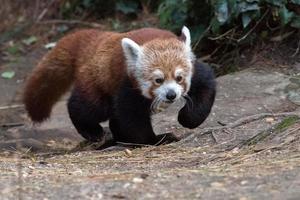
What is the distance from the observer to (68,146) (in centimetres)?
659

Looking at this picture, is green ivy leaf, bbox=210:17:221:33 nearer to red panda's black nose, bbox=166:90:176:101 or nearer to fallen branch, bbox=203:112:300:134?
fallen branch, bbox=203:112:300:134

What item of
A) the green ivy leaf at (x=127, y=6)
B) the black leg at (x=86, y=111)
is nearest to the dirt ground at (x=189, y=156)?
the black leg at (x=86, y=111)

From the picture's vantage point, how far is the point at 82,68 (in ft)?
19.9

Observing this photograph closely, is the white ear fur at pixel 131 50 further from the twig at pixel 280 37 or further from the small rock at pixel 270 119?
the twig at pixel 280 37

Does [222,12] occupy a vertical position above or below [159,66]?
below

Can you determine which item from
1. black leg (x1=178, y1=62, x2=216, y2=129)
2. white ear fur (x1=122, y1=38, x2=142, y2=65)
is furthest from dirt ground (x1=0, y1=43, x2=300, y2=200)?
white ear fur (x1=122, y1=38, x2=142, y2=65)

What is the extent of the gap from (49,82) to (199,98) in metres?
1.47

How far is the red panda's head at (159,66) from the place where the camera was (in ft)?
18.2

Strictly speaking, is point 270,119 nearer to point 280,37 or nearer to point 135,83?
point 135,83

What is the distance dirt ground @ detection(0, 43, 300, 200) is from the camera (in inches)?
145

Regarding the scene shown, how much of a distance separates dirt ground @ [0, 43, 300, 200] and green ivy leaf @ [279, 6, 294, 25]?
0.48 m

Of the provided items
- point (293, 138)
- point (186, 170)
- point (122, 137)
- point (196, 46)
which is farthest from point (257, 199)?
point (196, 46)

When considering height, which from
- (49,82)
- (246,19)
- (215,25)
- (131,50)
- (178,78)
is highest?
(131,50)

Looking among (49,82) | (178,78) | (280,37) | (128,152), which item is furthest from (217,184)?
(280,37)
